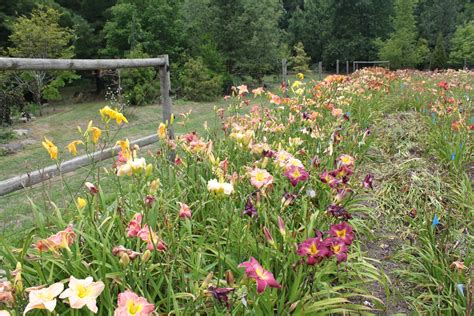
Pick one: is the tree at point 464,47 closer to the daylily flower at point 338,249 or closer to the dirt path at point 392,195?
the dirt path at point 392,195

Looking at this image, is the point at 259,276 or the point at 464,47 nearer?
the point at 259,276

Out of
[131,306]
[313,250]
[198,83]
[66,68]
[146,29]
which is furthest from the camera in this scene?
[146,29]

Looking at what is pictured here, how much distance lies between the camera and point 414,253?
227cm

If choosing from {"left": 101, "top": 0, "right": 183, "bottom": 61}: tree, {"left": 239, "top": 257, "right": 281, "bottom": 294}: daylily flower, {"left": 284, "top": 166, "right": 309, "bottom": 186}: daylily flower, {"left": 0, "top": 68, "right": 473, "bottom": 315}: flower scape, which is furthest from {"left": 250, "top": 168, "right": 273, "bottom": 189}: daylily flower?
{"left": 101, "top": 0, "right": 183, "bottom": 61}: tree

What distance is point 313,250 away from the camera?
3.78 feet

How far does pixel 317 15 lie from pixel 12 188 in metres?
37.5

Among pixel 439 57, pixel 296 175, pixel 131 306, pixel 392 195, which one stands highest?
pixel 439 57

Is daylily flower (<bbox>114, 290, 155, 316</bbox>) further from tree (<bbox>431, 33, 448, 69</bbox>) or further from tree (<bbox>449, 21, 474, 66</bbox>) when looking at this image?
tree (<bbox>431, 33, 448, 69</bbox>)

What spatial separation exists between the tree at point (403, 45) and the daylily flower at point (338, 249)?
3086 centimetres

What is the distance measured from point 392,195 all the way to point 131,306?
2.54m

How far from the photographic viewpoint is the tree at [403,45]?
29250 millimetres

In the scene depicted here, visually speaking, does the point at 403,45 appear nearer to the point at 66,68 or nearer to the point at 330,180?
the point at 66,68

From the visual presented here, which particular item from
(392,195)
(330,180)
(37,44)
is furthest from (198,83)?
(330,180)

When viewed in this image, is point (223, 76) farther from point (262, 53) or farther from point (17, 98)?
point (17, 98)
